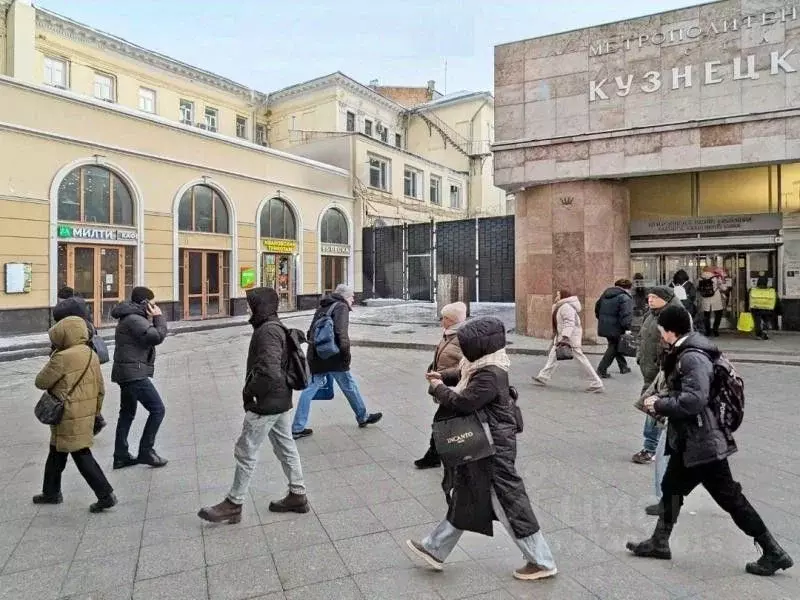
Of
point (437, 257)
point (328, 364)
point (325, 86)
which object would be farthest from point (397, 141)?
point (328, 364)

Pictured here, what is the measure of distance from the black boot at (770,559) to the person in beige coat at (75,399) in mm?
4352

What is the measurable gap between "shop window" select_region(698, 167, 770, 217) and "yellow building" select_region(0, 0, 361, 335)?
53.4ft

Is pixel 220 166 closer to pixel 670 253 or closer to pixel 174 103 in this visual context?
pixel 174 103

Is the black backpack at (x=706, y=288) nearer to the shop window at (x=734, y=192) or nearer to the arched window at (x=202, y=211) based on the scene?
the shop window at (x=734, y=192)

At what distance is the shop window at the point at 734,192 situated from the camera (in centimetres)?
1465

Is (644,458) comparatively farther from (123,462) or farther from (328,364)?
(123,462)

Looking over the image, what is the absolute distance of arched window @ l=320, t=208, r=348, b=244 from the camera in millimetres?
27039

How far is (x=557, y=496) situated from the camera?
14.6 ft

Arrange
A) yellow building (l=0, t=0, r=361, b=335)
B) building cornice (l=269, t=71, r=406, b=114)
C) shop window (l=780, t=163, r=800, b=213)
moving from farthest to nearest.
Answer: building cornice (l=269, t=71, r=406, b=114) < yellow building (l=0, t=0, r=361, b=335) < shop window (l=780, t=163, r=800, b=213)

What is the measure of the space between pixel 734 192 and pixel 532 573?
15002 mm

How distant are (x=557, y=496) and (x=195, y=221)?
63.4ft

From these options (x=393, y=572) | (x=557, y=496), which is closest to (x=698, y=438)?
(x=557, y=496)

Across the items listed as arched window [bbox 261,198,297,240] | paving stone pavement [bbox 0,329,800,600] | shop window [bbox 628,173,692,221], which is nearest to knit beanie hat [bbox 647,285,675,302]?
paving stone pavement [bbox 0,329,800,600]

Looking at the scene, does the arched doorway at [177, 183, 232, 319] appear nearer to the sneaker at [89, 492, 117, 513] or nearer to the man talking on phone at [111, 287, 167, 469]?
the man talking on phone at [111, 287, 167, 469]
